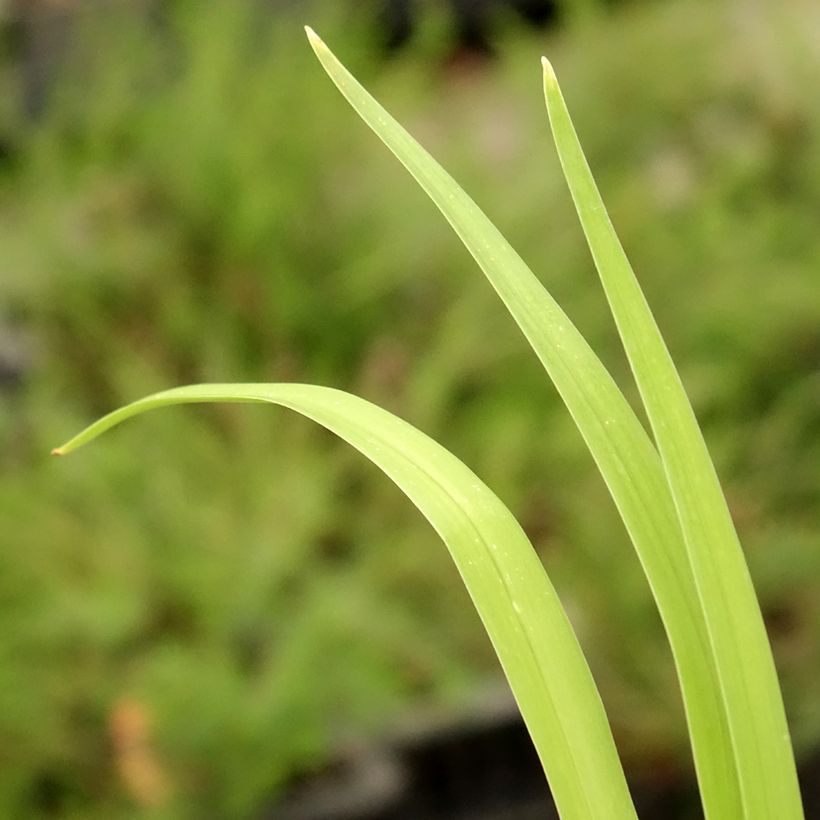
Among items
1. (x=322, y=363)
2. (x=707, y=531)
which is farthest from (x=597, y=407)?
(x=322, y=363)

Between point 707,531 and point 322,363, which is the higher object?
point 322,363

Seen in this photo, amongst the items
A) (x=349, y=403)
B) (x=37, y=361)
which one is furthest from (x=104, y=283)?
(x=349, y=403)

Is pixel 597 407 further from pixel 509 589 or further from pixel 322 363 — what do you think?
pixel 322 363

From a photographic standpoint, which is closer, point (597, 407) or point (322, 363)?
point (597, 407)

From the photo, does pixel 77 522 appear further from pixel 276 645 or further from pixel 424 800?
pixel 424 800

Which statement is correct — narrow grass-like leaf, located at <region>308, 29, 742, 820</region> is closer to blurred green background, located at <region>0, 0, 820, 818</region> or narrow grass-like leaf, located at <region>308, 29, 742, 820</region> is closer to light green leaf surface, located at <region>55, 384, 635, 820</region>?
light green leaf surface, located at <region>55, 384, 635, 820</region>

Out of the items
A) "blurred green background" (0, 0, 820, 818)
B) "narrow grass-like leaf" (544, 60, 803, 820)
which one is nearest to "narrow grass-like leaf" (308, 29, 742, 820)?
"narrow grass-like leaf" (544, 60, 803, 820)
